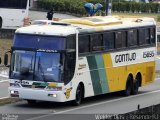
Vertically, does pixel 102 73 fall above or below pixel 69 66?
below

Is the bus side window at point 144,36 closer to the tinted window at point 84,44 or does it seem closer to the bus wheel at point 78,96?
the tinted window at point 84,44

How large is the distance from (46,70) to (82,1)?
52.4 m

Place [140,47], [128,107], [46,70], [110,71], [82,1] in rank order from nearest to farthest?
[46,70] < [128,107] < [110,71] < [140,47] < [82,1]

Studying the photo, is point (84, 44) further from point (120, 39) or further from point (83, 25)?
point (120, 39)

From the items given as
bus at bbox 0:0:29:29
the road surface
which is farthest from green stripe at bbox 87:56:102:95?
bus at bbox 0:0:29:29

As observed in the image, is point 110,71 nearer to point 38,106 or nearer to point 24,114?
point 38,106

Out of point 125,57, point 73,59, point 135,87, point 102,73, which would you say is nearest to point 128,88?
point 135,87

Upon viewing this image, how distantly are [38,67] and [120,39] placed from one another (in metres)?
5.22

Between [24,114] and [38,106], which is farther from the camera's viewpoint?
[38,106]

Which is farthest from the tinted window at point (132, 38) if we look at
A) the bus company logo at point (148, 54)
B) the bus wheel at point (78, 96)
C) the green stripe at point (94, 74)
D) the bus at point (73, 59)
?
the bus wheel at point (78, 96)

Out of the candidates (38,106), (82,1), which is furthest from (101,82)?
(82,1)

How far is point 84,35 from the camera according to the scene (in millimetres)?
24094

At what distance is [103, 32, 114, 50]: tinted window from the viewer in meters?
25.8

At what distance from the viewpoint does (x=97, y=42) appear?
25.1 meters
